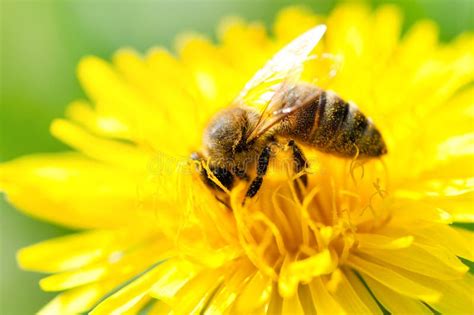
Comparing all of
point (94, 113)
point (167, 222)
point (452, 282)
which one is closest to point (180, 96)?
point (94, 113)

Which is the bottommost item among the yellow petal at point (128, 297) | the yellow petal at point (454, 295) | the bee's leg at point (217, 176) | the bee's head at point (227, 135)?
the yellow petal at point (454, 295)

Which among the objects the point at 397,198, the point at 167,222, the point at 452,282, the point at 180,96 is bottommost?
Result: the point at 452,282

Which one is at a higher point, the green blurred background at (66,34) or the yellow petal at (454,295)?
the green blurred background at (66,34)

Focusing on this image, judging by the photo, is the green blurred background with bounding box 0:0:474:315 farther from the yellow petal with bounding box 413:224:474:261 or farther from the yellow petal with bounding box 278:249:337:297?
the yellow petal with bounding box 278:249:337:297

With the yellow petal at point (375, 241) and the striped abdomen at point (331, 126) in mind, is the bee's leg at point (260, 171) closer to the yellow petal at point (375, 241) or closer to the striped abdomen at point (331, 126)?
the striped abdomen at point (331, 126)

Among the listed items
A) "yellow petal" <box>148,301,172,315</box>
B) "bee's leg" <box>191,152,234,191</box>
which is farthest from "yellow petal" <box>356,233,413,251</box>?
"yellow petal" <box>148,301,172,315</box>

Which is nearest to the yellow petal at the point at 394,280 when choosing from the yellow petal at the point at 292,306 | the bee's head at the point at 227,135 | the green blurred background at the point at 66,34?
the yellow petal at the point at 292,306

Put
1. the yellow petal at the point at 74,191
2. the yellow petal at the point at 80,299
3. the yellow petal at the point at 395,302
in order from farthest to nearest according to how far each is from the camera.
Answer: the yellow petal at the point at 74,191 < the yellow petal at the point at 80,299 < the yellow petal at the point at 395,302

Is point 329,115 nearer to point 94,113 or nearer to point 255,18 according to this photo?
point 94,113
